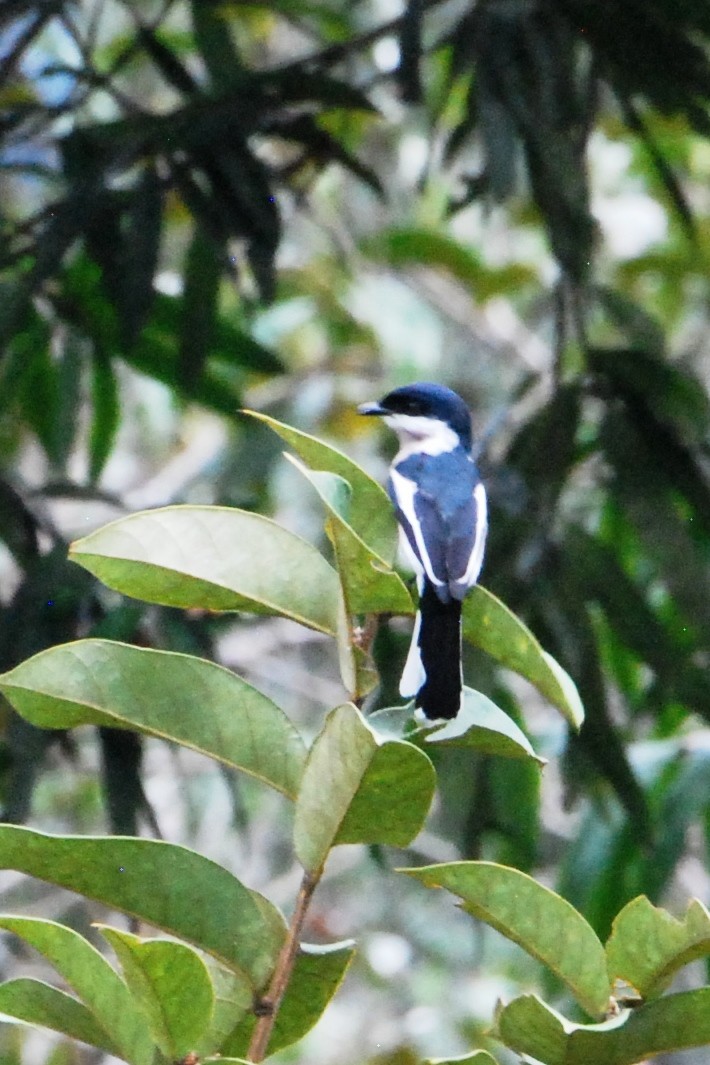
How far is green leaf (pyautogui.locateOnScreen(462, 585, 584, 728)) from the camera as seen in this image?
1.52 m

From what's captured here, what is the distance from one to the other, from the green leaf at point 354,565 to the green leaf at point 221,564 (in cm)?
4

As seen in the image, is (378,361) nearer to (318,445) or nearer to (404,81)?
(404,81)

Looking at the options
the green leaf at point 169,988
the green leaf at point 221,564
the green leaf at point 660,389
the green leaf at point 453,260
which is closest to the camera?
the green leaf at point 169,988

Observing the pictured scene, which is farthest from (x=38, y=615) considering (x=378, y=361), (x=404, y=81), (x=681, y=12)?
(x=378, y=361)

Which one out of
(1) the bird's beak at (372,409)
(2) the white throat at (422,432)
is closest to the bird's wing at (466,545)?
(2) the white throat at (422,432)

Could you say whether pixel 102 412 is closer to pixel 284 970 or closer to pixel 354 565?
pixel 354 565

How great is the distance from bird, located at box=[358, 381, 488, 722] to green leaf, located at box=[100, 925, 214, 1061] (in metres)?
0.37

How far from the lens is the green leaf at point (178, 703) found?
4.64 feet

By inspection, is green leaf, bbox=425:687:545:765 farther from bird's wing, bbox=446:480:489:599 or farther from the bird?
bird's wing, bbox=446:480:489:599

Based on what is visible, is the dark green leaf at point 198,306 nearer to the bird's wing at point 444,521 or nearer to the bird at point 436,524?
the bird at point 436,524

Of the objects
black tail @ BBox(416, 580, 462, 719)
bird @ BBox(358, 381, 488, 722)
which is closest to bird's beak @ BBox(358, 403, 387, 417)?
bird @ BBox(358, 381, 488, 722)

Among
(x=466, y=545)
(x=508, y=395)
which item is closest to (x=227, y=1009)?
(x=466, y=545)

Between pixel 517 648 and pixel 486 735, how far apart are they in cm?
15

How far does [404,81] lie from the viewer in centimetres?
371
